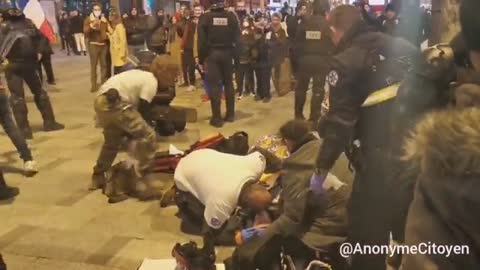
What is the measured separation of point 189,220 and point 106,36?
22.7 ft

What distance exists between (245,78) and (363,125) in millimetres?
7074

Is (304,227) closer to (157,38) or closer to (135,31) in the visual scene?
(157,38)

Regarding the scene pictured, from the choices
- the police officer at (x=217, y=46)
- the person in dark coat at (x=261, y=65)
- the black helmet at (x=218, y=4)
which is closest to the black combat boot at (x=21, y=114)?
the police officer at (x=217, y=46)

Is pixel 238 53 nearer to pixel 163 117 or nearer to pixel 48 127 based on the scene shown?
pixel 163 117

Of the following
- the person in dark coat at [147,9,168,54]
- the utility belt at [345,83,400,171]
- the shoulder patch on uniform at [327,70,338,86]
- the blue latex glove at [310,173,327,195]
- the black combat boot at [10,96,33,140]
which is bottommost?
the black combat boot at [10,96,33,140]

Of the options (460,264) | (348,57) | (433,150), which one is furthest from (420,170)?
A: (348,57)

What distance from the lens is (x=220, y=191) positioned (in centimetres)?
345

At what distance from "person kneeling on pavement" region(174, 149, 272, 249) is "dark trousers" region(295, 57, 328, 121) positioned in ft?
10.2

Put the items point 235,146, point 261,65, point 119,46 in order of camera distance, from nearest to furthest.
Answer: point 235,146, point 261,65, point 119,46

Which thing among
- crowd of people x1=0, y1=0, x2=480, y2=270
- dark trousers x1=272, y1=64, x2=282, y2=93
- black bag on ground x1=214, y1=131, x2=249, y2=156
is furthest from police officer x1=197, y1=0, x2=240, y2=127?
black bag on ground x1=214, y1=131, x2=249, y2=156

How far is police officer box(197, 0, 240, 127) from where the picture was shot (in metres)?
7.18

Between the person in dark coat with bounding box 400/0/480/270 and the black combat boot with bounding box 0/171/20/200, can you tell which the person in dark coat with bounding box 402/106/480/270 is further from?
the black combat boot with bounding box 0/171/20/200

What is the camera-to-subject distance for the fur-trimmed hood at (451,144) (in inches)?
47.1

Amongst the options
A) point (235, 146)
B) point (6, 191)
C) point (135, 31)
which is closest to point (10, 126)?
point (6, 191)
